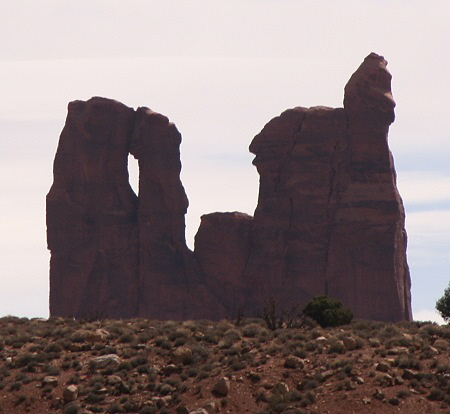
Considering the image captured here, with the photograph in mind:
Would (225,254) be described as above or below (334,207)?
below

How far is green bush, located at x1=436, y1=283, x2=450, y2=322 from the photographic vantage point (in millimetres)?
84812

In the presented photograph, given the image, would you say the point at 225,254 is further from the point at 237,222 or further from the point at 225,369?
the point at 225,369

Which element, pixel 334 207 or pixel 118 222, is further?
pixel 118 222

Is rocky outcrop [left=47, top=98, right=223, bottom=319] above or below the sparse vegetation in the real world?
above

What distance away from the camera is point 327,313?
65.2 metres

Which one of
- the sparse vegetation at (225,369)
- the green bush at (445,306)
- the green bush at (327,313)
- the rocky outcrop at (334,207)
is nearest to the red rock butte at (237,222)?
the rocky outcrop at (334,207)

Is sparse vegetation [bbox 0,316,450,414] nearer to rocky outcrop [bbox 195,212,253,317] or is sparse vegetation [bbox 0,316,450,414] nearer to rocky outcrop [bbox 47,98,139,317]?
rocky outcrop [bbox 195,212,253,317]

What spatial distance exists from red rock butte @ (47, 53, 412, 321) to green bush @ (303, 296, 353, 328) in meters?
64.5

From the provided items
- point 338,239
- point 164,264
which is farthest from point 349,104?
point 164,264

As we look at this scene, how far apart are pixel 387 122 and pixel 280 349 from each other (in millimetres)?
83244

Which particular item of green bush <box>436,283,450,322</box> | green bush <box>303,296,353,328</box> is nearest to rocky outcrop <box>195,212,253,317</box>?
green bush <box>436,283,450,322</box>

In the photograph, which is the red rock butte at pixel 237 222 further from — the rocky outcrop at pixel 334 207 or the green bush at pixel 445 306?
the green bush at pixel 445 306

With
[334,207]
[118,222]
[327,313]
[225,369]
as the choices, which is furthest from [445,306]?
[118,222]

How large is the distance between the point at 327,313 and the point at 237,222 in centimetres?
7400
